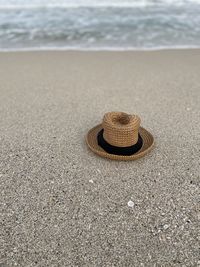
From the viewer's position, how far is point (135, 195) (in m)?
2.34

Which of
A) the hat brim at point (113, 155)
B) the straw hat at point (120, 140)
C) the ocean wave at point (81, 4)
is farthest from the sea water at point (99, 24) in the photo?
the straw hat at point (120, 140)

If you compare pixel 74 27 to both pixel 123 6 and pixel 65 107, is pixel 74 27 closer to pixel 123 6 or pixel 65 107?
pixel 123 6

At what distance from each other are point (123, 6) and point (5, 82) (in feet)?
15.2

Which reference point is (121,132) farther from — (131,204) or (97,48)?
(97,48)

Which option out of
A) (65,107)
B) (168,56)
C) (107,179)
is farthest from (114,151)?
(168,56)

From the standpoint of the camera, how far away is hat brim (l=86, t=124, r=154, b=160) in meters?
2.59

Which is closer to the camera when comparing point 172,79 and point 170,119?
point 170,119

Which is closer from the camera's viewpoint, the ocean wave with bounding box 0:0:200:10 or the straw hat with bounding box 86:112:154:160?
the straw hat with bounding box 86:112:154:160

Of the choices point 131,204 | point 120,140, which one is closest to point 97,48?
point 120,140

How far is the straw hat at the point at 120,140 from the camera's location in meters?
2.54

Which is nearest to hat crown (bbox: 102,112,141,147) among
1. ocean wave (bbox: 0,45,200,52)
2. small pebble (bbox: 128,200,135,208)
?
small pebble (bbox: 128,200,135,208)

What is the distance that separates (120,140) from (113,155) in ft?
0.41

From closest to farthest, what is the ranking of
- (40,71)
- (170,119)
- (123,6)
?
(170,119) → (40,71) → (123,6)

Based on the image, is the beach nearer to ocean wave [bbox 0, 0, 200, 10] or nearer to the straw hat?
the straw hat
